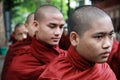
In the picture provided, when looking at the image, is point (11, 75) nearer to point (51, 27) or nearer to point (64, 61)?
point (51, 27)

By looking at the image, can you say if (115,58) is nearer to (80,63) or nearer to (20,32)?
(80,63)

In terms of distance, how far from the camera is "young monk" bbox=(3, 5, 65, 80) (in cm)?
430

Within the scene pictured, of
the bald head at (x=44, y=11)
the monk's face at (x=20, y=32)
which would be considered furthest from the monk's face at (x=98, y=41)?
the monk's face at (x=20, y=32)

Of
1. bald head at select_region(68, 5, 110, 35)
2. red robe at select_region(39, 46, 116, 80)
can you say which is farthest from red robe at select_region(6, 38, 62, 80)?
bald head at select_region(68, 5, 110, 35)

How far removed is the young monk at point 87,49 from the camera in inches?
122

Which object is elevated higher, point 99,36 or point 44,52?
point 99,36

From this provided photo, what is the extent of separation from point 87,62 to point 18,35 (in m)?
5.53

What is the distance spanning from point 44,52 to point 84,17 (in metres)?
1.24

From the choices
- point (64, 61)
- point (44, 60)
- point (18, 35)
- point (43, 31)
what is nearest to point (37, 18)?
point (43, 31)

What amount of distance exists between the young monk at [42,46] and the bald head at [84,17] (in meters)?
0.99

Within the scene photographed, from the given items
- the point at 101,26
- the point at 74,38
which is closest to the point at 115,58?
the point at 74,38

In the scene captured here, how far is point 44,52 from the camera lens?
14.3 ft

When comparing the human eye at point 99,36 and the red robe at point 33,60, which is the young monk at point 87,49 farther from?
the red robe at point 33,60

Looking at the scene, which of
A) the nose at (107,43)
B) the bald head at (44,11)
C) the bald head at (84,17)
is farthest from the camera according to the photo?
the bald head at (44,11)
